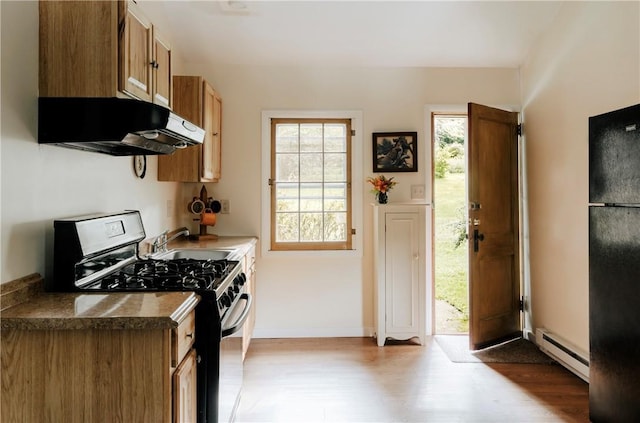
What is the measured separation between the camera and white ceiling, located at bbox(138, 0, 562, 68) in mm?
2879

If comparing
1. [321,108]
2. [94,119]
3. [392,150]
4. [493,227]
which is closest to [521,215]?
[493,227]

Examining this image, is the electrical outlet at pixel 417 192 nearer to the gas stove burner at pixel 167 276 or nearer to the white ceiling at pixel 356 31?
the white ceiling at pixel 356 31

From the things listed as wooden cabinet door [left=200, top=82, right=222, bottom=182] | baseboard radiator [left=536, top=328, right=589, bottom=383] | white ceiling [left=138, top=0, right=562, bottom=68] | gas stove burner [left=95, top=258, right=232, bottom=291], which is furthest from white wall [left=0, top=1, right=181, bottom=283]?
Answer: baseboard radiator [left=536, top=328, right=589, bottom=383]

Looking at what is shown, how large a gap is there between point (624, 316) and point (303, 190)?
7.98 ft

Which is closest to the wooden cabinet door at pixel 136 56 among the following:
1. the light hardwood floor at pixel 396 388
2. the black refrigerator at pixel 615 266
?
the light hardwood floor at pixel 396 388

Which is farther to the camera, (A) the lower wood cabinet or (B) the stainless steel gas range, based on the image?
(B) the stainless steel gas range

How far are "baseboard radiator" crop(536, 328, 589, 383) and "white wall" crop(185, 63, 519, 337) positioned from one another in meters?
1.41

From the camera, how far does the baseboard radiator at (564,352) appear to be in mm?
2619

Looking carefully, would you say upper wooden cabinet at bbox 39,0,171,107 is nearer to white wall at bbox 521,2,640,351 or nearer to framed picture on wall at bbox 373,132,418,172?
framed picture on wall at bbox 373,132,418,172

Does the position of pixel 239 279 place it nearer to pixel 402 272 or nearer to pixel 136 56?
pixel 136 56

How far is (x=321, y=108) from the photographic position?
3457mm

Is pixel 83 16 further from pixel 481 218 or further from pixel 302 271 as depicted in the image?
pixel 481 218

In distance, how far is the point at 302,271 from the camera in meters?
3.48

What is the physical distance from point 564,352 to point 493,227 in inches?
41.3
